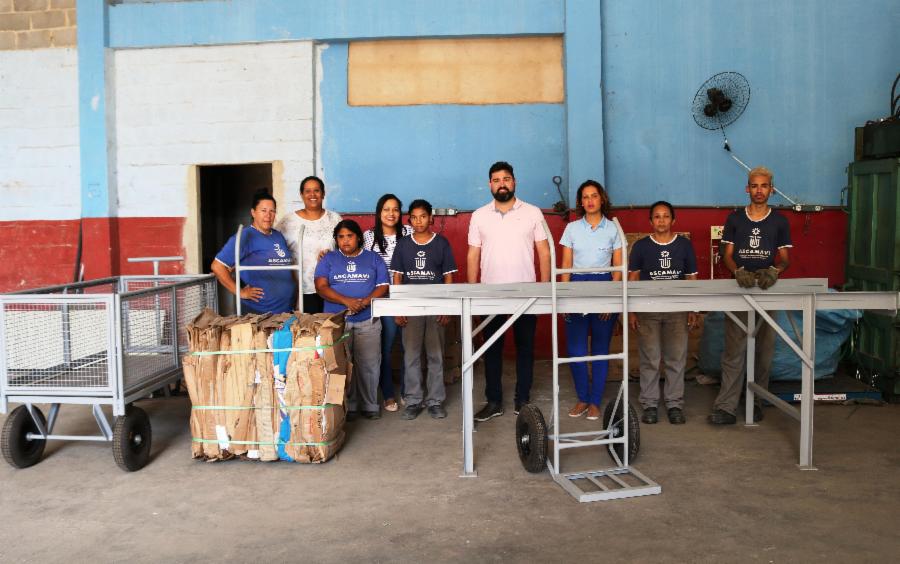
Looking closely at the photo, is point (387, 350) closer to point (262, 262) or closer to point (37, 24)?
point (262, 262)

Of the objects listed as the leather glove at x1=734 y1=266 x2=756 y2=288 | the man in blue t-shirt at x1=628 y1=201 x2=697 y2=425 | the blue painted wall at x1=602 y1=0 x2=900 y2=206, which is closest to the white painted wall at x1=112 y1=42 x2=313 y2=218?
the blue painted wall at x1=602 y1=0 x2=900 y2=206

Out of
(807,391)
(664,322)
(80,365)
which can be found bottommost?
(807,391)

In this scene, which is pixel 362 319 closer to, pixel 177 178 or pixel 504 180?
pixel 504 180

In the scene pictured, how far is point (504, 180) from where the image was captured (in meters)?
5.20

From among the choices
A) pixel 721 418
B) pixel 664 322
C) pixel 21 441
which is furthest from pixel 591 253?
pixel 21 441

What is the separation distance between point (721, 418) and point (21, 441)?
4483mm

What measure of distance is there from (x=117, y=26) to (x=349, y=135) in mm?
2579

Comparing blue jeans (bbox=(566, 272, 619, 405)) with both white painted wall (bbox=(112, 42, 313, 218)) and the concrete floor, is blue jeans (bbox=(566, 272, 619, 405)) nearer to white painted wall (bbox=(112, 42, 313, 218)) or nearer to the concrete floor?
the concrete floor

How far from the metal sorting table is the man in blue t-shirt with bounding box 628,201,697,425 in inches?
34.9

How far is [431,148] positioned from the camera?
24.8ft

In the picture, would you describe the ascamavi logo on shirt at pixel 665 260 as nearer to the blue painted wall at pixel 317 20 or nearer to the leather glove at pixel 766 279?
the leather glove at pixel 766 279

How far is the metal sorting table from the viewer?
13.8 ft

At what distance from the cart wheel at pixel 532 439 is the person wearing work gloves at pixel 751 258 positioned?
1.63 m

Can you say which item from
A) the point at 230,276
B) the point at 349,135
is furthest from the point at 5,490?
the point at 349,135
